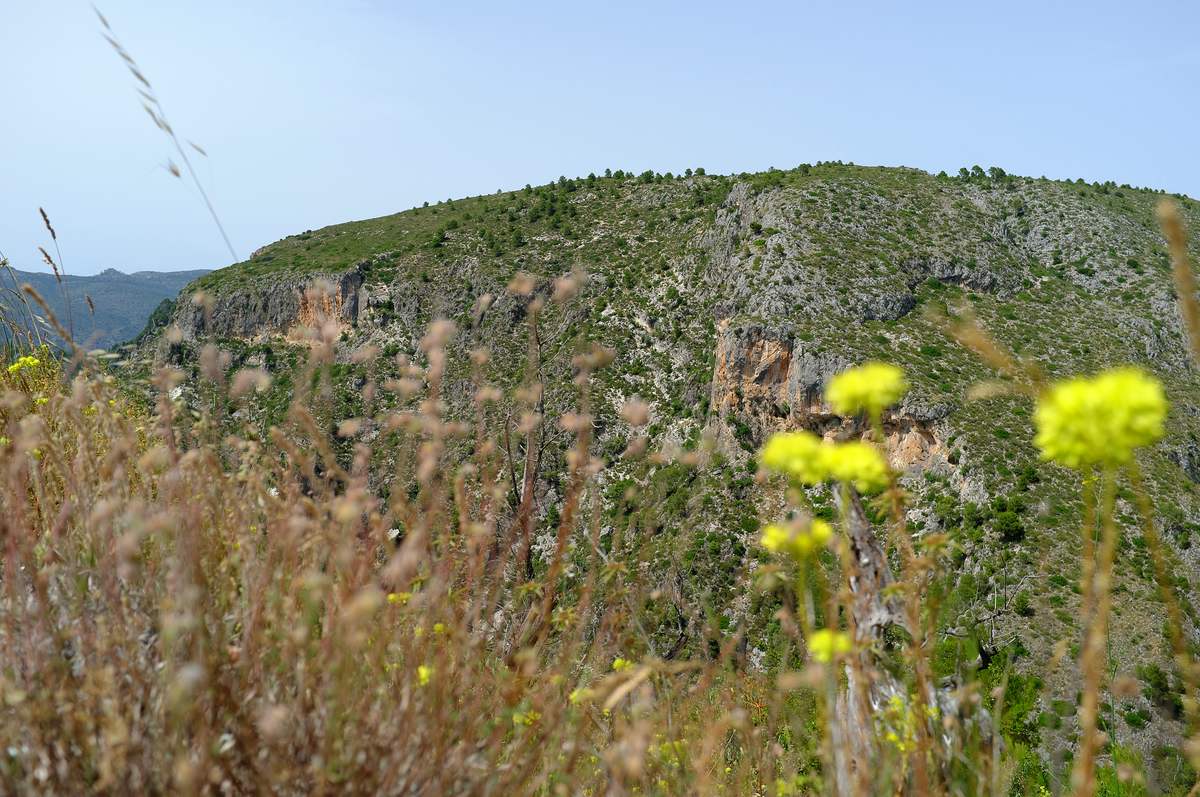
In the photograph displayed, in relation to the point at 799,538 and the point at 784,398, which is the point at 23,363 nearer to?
the point at 799,538

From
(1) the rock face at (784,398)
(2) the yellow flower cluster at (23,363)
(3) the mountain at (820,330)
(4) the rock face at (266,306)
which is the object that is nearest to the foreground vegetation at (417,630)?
(2) the yellow flower cluster at (23,363)

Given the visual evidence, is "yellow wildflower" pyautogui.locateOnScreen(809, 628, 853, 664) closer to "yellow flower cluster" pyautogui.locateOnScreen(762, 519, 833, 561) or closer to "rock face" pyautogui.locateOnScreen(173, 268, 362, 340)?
"yellow flower cluster" pyautogui.locateOnScreen(762, 519, 833, 561)

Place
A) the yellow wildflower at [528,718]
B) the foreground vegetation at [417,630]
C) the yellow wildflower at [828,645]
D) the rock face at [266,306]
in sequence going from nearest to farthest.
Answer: the foreground vegetation at [417,630] → the yellow wildflower at [828,645] → the yellow wildflower at [528,718] → the rock face at [266,306]

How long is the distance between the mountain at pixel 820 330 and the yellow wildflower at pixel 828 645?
70.6 feet

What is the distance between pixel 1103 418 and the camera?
1407 mm

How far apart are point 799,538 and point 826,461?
0.68 ft

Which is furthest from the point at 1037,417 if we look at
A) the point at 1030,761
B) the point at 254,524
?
the point at 1030,761

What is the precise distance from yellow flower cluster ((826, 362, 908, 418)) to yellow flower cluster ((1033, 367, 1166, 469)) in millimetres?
355

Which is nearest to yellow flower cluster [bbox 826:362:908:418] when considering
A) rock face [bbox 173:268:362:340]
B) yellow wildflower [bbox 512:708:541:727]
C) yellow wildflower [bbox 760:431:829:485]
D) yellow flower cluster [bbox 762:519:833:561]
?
yellow wildflower [bbox 760:431:829:485]

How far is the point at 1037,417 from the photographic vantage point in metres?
1.53

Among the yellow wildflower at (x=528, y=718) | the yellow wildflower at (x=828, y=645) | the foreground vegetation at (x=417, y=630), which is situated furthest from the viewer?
the yellow wildflower at (x=528, y=718)

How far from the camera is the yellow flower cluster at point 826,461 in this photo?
177 cm

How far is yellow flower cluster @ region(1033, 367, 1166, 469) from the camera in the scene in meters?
1.37

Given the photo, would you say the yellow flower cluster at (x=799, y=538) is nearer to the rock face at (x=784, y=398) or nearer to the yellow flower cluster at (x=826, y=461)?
the yellow flower cluster at (x=826, y=461)
